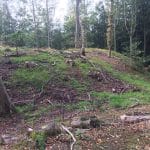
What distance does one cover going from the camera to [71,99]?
605 inches

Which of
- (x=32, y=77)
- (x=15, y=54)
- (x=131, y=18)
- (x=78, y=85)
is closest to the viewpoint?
(x=78, y=85)

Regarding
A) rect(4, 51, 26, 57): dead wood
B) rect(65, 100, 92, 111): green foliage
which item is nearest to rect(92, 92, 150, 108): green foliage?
rect(65, 100, 92, 111): green foliage

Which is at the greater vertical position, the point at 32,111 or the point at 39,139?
the point at 39,139

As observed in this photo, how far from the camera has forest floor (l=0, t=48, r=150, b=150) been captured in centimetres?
860

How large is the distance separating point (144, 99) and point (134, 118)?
4729 millimetres

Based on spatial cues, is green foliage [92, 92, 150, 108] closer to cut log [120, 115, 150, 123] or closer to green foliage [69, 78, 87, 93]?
green foliage [69, 78, 87, 93]

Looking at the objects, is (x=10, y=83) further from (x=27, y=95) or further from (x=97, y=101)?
(x=97, y=101)

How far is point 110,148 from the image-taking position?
26.7ft

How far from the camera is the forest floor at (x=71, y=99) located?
860 centimetres

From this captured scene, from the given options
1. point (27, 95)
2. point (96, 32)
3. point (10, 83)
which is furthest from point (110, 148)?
point (96, 32)

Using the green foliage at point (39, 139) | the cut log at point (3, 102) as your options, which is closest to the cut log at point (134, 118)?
the green foliage at point (39, 139)

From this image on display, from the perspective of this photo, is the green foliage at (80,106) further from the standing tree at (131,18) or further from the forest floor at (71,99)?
the standing tree at (131,18)

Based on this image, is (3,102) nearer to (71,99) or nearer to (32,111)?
(32,111)

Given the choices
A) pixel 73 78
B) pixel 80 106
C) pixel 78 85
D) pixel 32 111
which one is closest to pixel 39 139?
pixel 32 111
